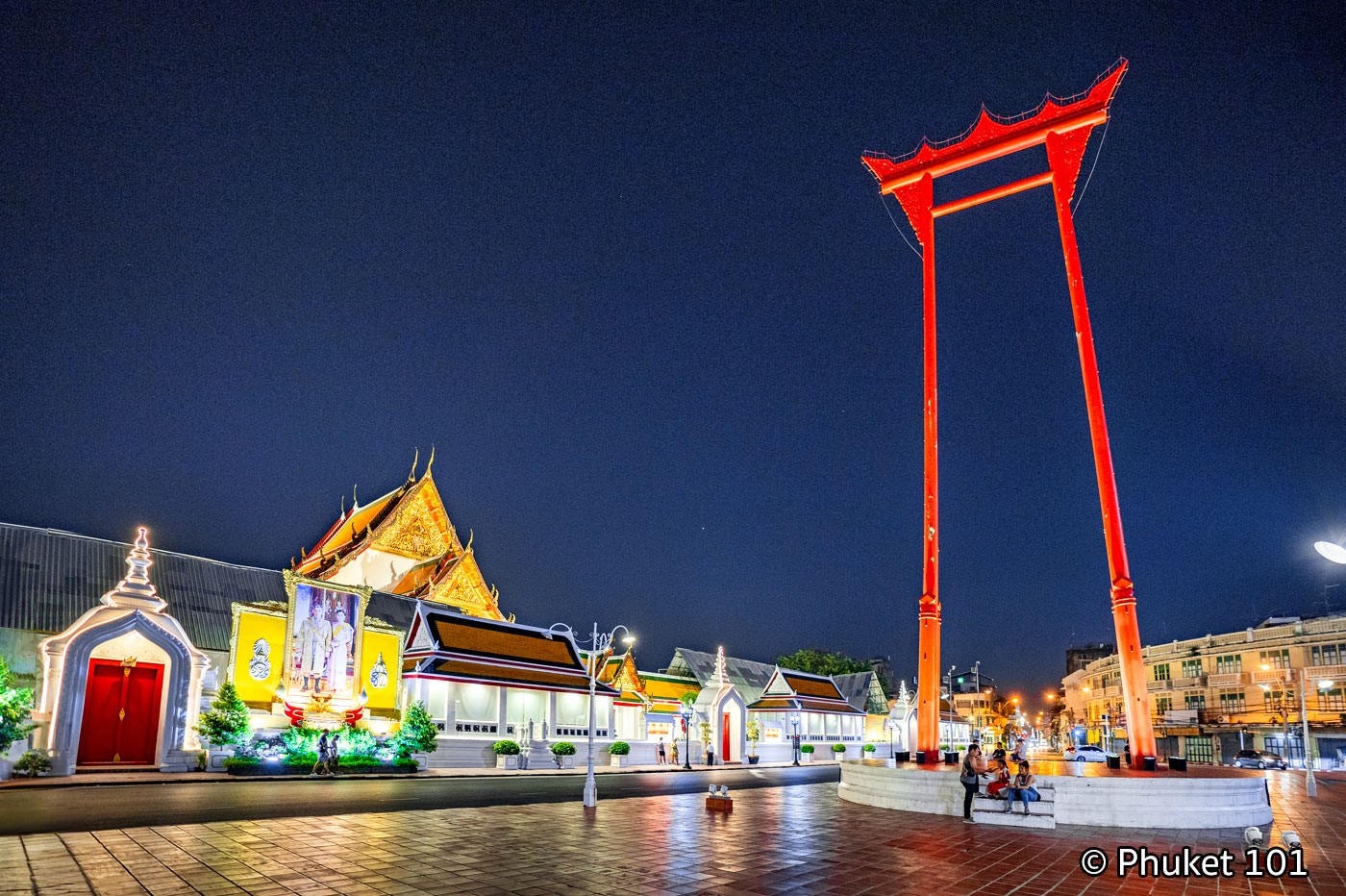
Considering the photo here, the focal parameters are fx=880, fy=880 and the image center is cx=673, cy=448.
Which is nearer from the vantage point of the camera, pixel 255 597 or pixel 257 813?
pixel 257 813

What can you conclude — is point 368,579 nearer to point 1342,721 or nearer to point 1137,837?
point 1137,837

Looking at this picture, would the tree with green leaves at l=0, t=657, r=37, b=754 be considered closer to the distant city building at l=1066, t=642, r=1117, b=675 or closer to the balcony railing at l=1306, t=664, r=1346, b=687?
the balcony railing at l=1306, t=664, r=1346, b=687

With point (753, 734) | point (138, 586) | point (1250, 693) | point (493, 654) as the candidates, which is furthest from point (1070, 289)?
point (1250, 693)

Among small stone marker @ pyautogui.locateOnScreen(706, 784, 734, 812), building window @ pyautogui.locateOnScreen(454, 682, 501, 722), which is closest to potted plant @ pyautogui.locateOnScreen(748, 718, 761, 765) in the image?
building window @ pyautogui.locateOnScreen(454, 682, 501, 722)

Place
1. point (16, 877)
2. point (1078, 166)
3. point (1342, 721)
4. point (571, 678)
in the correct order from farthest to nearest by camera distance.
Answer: point (1342, 721) < point (571, 678) < point (1078, 166) < point (16, 877)

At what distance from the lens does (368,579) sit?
143ft

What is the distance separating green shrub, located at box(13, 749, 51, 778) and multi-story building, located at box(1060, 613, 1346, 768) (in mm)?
52440

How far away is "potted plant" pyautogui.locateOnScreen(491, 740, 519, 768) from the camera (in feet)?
114

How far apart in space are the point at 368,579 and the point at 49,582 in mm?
17500

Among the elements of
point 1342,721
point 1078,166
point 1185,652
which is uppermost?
point 1078,166

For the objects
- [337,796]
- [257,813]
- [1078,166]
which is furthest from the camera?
[1078,166]

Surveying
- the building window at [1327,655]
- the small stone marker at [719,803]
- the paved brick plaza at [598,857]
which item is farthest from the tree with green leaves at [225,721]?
the building window at [1327,655]

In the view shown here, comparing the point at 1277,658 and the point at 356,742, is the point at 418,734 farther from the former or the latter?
the point at 1277,658

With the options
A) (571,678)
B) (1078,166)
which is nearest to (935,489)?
(1078,166)
